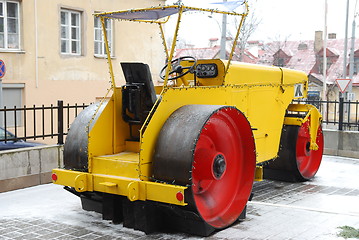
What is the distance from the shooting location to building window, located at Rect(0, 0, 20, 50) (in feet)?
55.8

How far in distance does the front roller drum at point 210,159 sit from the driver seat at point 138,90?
566mm

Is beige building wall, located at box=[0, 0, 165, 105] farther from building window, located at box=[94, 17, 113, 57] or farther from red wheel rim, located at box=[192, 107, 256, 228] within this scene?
red wheel rim, located at box=[192, 107, 256, 228]

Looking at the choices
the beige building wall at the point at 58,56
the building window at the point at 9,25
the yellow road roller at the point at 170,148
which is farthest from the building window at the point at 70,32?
the yellow road roller at the point at 170,148

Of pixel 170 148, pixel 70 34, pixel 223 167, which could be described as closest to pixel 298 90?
pixel 223 167

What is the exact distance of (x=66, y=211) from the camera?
7.11m

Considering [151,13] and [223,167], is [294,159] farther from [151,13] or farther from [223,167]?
[151,13]

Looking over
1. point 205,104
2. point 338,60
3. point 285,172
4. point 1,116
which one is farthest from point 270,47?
point 205,104

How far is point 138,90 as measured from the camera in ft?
20.6

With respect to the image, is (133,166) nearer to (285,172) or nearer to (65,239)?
(65,239)

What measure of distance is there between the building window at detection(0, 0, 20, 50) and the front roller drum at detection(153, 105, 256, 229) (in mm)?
12733

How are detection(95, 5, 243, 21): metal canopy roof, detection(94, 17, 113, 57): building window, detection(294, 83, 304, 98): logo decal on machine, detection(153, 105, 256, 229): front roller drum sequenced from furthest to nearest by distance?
detection(94, 17, 113, 57): building window < detection(294, 83, 304, 98): logo decal on machine < detection(95, 5, 243, 21): metal canopy roof < detection(153, 105, 256, 229): front roller drum

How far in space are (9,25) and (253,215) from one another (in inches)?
522

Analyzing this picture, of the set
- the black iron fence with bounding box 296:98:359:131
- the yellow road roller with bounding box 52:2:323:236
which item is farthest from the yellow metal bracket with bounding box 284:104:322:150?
the yellow road roller with bounding box 52:2:323:236

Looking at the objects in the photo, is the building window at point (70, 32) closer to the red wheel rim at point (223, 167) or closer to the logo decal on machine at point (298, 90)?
the logo decal on machine at point (298, 90)
